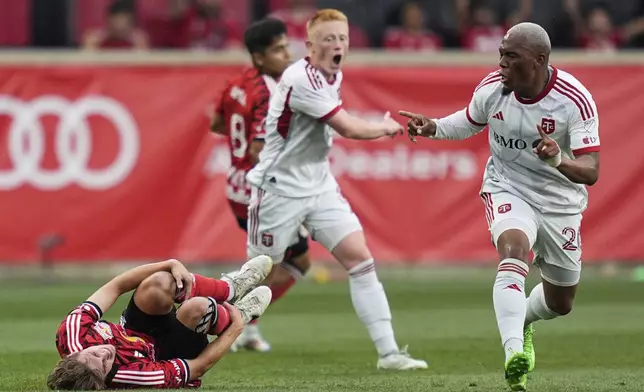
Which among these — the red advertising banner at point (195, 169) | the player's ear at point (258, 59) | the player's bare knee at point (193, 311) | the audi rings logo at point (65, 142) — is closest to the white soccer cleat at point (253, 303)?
the player's bare knee at point (193, 311)

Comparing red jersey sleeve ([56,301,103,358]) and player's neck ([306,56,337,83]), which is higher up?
player's neck ([306,56,337,83])

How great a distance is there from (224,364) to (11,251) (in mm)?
7100

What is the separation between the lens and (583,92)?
28.5 feet

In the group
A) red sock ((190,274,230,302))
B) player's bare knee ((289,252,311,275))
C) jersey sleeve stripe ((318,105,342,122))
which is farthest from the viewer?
player's bare knee ((289,252,311,275))

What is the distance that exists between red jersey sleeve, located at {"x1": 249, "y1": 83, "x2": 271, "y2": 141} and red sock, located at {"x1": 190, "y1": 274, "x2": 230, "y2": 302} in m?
2.56

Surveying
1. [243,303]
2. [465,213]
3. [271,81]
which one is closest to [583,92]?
[243,303]

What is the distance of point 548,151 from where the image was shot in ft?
26.2

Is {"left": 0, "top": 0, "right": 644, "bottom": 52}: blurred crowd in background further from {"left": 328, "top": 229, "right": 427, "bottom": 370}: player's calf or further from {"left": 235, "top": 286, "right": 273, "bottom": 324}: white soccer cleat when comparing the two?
{"left": 235, "top": 286, "right": 273, "bottom": 324}: white soccer cleat

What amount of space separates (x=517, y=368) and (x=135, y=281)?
2290 mm

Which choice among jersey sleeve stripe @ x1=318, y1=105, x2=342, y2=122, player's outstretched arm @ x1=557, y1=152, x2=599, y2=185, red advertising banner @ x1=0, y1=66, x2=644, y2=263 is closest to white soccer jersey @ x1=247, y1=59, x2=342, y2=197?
jersey sleeve stripe @ x1=318, y1=105, x2=342, y2=122

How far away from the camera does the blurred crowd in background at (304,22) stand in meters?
18.7

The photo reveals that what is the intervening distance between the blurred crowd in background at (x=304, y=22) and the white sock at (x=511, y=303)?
10010 mm

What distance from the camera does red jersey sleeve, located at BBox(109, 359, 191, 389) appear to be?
8148 mm

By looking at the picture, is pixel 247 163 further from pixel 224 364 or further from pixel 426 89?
pixel 426 89
